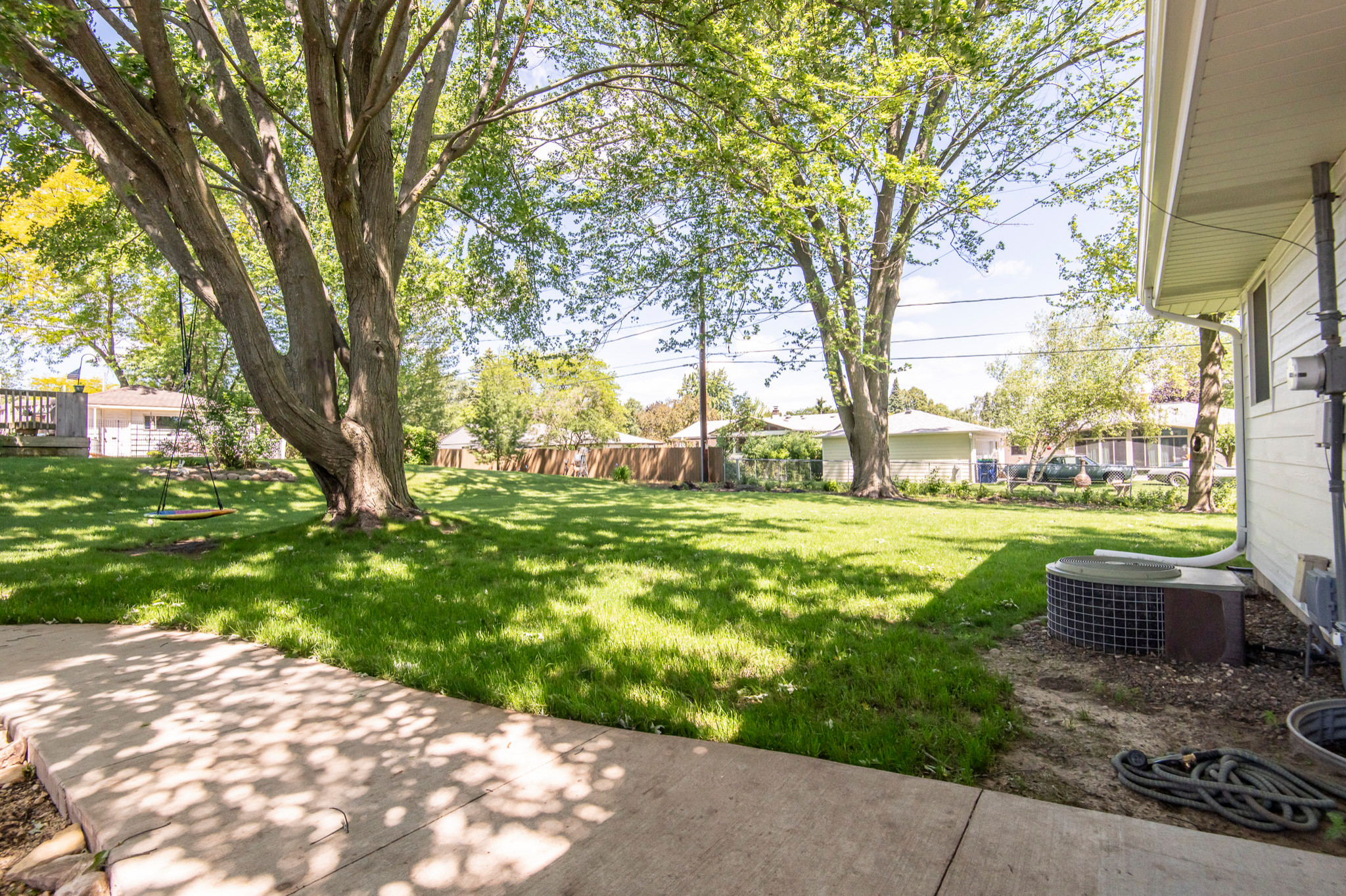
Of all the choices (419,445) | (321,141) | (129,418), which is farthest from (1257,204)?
(129,418)

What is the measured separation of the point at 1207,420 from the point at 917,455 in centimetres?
1386

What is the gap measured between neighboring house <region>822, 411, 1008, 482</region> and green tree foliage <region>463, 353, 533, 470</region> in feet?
46.5

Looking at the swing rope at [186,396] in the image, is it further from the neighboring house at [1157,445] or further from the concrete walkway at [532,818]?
the neighboring house at [1157,445]

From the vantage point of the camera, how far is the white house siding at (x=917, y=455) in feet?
83.9

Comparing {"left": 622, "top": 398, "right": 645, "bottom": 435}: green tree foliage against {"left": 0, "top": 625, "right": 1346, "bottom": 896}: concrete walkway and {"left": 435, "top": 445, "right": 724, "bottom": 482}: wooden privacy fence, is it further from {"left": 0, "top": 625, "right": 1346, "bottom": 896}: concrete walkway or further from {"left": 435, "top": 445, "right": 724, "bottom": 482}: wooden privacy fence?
{"left": 0, "top": 625, "right": 1346, "bottom": 896}: concrete walkway

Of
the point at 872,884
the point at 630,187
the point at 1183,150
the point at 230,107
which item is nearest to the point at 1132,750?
the point at 872,884

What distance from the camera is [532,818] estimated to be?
7.13 feet

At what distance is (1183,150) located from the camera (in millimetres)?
3340

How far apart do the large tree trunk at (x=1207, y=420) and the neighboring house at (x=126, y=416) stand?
107 feet

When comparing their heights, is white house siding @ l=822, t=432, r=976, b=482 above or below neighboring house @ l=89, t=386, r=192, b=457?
below

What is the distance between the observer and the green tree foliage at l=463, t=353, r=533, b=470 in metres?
30.4

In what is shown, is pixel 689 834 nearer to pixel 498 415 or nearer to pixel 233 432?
pixel 233 432

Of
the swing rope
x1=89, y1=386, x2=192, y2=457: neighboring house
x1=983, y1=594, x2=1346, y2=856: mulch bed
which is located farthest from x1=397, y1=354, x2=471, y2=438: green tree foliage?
x1=983, y1=594, x2=1346, y2=856: mulch bed

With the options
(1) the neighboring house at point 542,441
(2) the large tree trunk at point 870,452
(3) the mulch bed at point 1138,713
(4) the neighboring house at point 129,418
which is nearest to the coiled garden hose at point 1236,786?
(3) the mulch bed at point 1138,713
